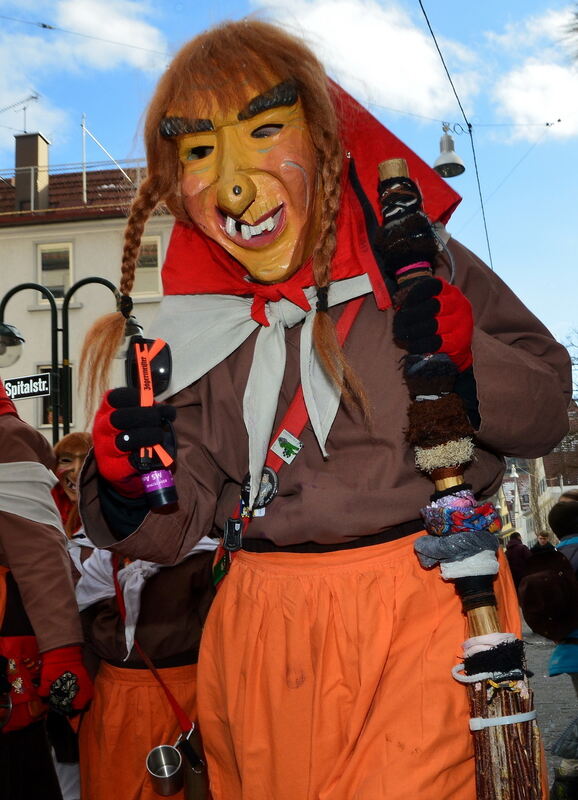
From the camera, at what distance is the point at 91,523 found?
8.27 ft

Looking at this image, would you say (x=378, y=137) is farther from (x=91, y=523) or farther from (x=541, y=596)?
(x=541, y=596)

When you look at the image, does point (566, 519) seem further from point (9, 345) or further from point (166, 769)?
point (9, 345)

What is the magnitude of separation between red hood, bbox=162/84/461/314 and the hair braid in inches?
4.5

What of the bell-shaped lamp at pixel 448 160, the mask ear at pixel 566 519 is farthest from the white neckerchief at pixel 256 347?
the bell-shaped lamp at pixel 448 160

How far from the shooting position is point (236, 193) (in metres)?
2.57

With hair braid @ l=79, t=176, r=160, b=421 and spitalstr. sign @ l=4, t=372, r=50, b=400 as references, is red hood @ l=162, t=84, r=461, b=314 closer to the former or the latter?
hair braid @ l=79, t=176, r=160, b=421

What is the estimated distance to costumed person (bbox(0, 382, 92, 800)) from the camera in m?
3.73

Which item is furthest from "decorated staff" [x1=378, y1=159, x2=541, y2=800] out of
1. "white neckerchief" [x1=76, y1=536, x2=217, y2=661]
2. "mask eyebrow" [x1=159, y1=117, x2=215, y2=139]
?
"white neckerchief" [x1=76, y1=536, x2=217, y2=661]

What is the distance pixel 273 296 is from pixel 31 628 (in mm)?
2075

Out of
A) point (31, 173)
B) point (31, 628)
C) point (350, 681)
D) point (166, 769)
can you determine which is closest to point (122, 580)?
point (31, 628)

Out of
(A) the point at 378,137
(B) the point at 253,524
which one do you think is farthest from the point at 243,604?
(A) the point at 378,137

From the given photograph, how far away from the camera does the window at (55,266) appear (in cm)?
2427

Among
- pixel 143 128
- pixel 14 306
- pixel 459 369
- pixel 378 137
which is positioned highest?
pixel 14 306

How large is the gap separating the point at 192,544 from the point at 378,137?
4.03 ft
